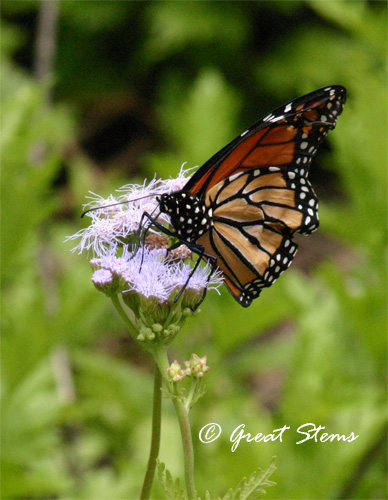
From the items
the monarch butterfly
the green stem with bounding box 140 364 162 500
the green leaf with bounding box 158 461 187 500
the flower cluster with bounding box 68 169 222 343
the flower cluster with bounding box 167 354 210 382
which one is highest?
the monarch butterfly

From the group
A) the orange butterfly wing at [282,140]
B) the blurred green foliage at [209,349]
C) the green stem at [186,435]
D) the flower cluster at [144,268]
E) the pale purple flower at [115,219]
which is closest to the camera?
the green stem at [186,435]

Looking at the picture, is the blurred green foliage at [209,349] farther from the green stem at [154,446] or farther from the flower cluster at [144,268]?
the green stem at [154,446]

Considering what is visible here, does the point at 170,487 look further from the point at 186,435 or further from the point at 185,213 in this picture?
the point at 185,213

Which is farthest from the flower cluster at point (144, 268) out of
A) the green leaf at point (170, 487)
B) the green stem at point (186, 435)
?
the green leaf at point (170, 487)

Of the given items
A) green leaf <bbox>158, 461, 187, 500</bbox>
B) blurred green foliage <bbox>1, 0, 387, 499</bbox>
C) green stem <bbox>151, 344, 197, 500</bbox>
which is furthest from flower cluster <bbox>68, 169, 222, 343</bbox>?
blurred green foliage <bbox>1, 0, 387, 499</bbox>

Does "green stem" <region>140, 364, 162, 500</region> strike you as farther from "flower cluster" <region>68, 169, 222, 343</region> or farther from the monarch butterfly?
the monarch butterfly

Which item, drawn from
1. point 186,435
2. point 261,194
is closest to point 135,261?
point 186,435

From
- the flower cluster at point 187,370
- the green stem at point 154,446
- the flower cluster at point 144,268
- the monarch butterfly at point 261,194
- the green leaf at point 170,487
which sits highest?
the monarch butterfly at point 261,194
